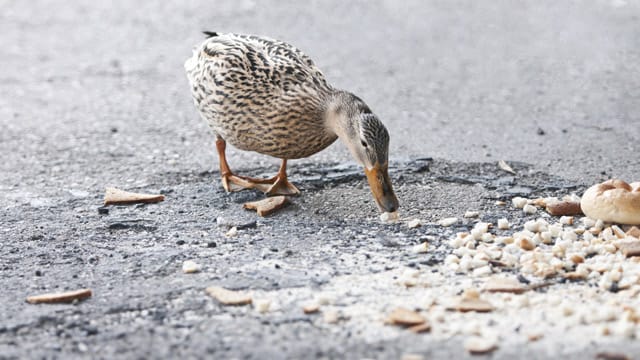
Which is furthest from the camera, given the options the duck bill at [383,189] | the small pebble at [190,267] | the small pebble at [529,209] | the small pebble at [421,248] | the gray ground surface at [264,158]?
the small pebble at [529,209]

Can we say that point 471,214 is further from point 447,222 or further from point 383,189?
point 383,189

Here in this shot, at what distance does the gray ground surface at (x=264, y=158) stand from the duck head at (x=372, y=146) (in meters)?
0.20

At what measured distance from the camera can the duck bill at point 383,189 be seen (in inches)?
196

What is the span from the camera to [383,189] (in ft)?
16.4

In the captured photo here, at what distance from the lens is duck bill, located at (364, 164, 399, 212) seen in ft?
16.4

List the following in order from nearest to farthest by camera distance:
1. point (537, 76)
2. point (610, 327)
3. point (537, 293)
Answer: point (610, 327)
point (537, 293)
point (537, 76)

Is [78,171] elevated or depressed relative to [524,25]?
depressed

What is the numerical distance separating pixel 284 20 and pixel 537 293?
21.2 ft

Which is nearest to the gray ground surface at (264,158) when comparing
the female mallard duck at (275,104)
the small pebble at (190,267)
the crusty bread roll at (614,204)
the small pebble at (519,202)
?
the small pebble at (190,267)

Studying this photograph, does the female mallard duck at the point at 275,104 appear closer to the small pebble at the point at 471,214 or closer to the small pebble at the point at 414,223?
the small pebble at the point at 414,223

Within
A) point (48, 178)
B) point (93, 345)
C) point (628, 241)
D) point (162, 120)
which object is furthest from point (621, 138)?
point (93, 345)

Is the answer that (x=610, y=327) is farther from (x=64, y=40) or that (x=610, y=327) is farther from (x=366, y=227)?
(x=64, y=40)

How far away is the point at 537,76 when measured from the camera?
8.30 metres

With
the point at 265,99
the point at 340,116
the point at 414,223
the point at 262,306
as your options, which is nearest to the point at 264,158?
the point at 265,99
